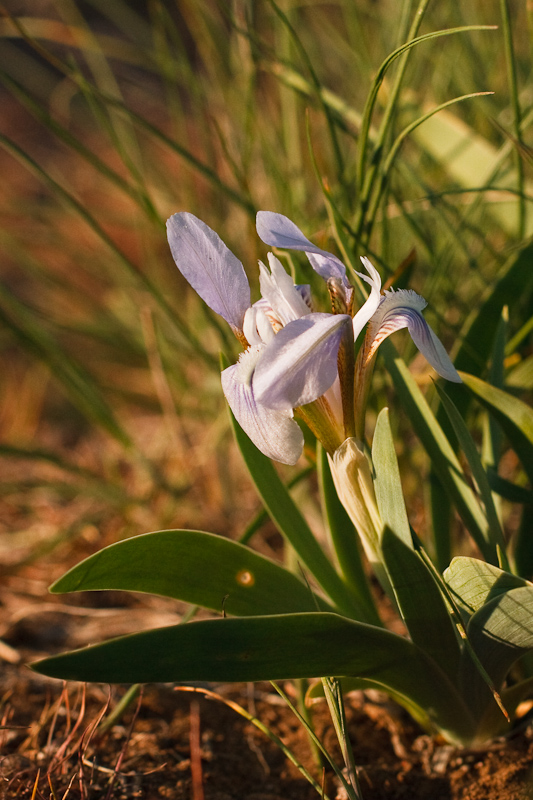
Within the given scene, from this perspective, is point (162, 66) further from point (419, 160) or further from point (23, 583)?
point (23, 583)

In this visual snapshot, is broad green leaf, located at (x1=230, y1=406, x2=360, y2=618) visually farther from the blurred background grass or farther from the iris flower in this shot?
the blurred background grass

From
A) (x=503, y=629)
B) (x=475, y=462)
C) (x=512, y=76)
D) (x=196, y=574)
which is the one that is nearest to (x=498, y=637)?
(x=503, y=629)

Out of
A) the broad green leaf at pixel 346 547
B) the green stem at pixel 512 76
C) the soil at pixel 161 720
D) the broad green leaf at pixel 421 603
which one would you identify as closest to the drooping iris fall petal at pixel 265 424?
the broad green leaf at pixel 421 603

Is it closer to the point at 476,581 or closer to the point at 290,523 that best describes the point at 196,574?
the point at 290,523

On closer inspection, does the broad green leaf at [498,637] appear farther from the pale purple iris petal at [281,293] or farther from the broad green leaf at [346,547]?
the pale purple iris petal at [281,293]

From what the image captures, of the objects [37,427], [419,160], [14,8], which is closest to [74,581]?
[419,160]

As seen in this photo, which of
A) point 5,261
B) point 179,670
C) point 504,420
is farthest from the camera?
point 5,261
